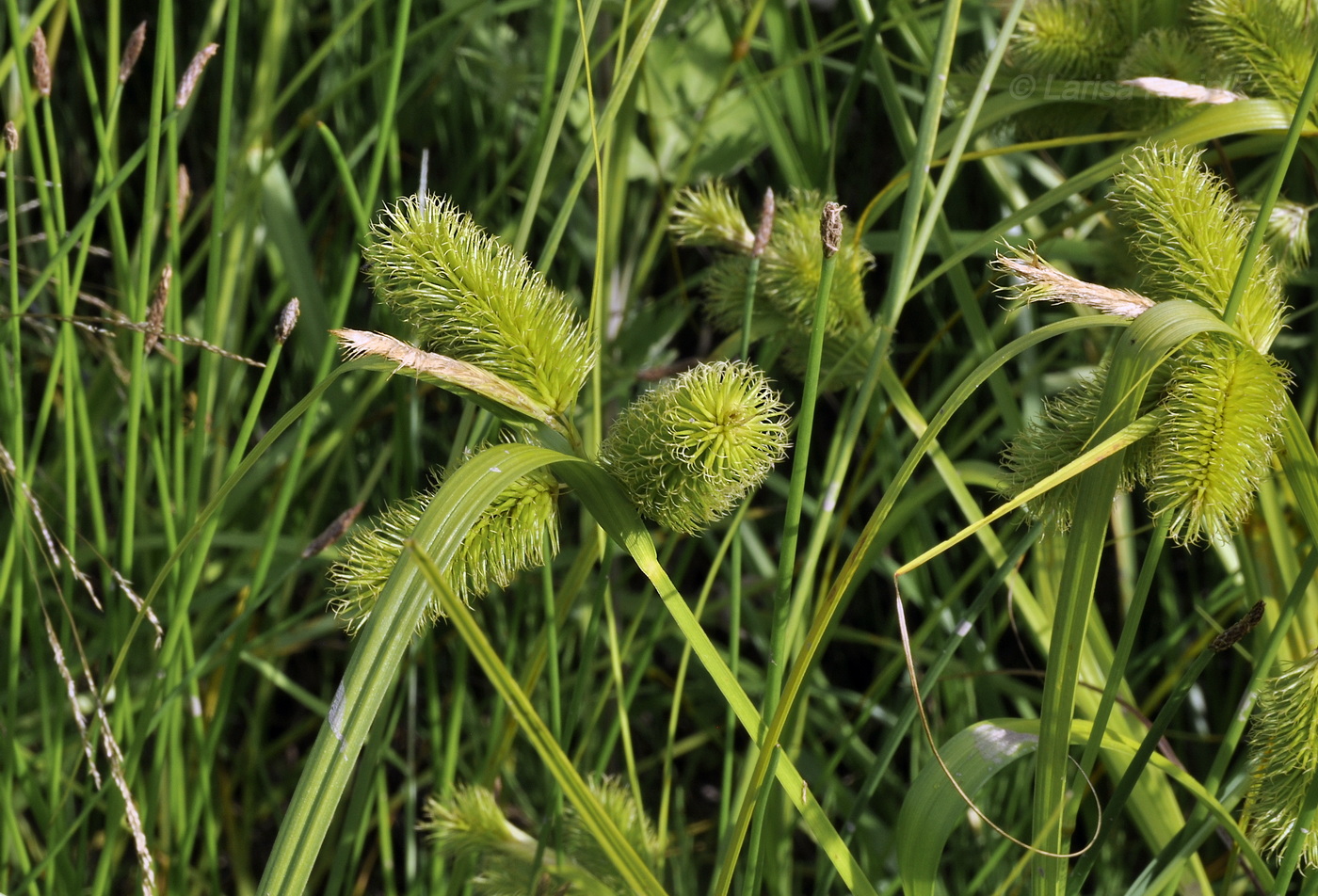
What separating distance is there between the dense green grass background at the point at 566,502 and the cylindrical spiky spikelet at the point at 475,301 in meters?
0.11

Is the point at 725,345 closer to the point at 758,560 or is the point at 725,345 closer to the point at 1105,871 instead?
the point at 758,560

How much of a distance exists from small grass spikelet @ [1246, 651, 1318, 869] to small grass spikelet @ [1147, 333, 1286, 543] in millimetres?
90

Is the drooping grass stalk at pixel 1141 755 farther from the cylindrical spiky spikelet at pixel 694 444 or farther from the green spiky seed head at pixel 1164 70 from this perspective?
the green spiky seed head at pixel 1164 70

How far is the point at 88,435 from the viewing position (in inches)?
32.0

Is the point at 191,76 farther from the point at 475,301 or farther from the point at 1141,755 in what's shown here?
the point at 1141,755

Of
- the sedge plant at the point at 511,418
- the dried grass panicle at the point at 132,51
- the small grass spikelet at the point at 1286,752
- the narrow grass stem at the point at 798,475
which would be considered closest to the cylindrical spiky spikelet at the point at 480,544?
the sedge plant at the point at 511,418

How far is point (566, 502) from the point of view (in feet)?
4.51

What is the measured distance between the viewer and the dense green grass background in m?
0.73

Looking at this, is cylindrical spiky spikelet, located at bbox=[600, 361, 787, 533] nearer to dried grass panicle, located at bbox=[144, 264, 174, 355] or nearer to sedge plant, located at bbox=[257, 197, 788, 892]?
sedge plant, located at bbox=[257, 197, 788, 892]

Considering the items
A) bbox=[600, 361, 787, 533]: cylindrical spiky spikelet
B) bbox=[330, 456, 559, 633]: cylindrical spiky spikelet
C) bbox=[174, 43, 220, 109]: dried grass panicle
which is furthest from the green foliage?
bbox=[174, 43, 220, 109]: dried grass panicle

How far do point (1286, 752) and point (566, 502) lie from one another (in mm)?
992

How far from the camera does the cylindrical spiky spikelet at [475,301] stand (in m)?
0.42

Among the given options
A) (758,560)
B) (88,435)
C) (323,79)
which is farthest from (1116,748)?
(323,79)

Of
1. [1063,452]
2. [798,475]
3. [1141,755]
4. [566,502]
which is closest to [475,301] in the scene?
[798,475]
